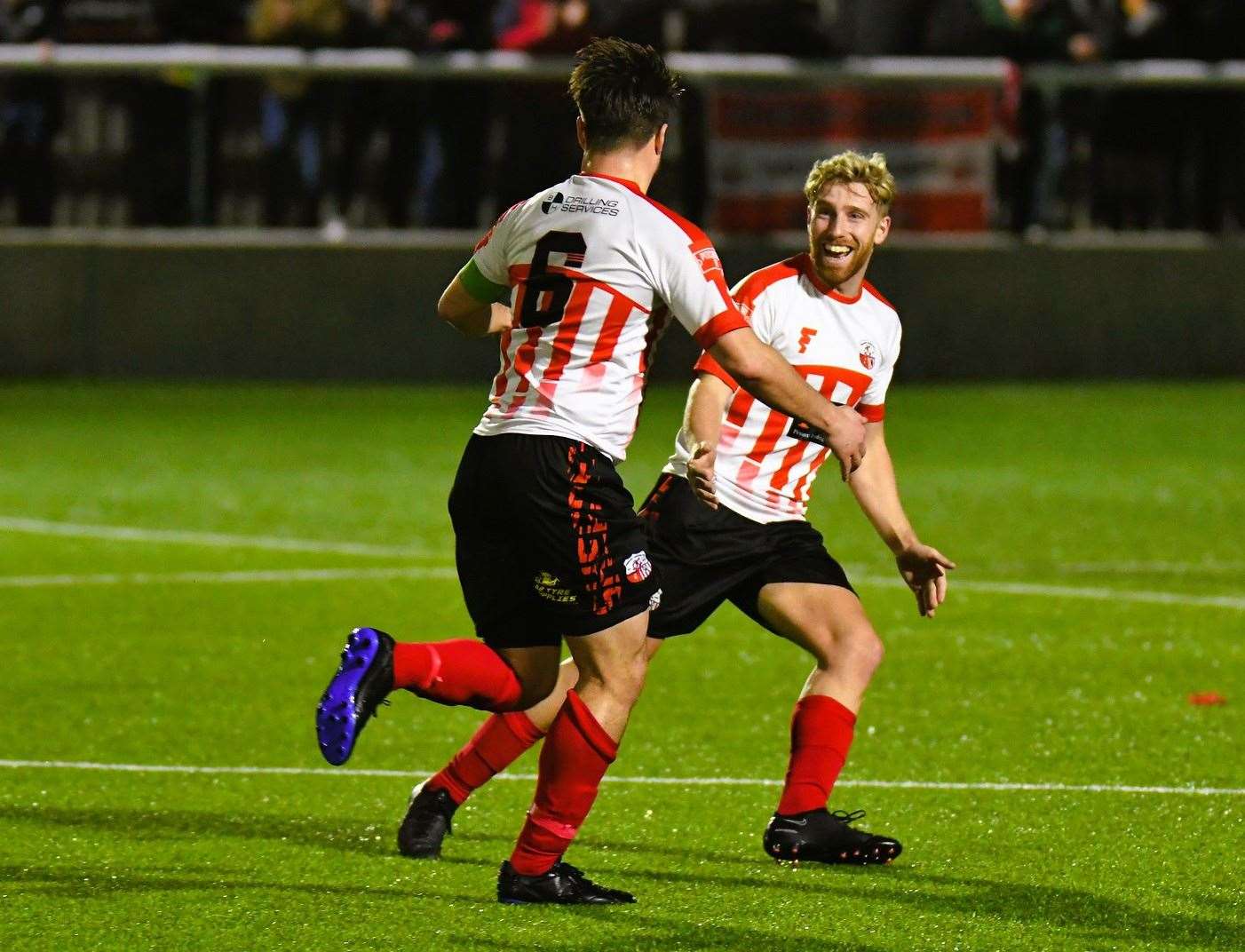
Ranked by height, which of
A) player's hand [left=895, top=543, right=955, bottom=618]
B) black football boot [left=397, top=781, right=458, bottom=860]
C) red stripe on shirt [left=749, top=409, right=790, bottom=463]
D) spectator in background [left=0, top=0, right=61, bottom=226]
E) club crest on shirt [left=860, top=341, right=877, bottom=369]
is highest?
club crest on shirt [left=860, top=341, right=877, bottom=369]

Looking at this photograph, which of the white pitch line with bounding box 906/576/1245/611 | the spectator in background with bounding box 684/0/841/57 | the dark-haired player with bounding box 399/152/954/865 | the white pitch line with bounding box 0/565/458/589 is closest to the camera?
the dark-haired player with bounding box 399/152/954/865

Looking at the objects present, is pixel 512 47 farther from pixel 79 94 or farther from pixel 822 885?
pixel 822 885

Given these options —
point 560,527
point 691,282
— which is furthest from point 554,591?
point 691,282

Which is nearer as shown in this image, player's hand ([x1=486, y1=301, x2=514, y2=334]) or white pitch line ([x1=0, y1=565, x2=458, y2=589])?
player's hand ([x1=486, y1=301, x2=514, y2=334])

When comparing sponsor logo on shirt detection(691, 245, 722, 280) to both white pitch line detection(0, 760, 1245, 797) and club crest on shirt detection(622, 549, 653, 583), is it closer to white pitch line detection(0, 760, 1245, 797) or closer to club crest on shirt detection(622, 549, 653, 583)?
club crest on shirt detection(622, 549, 653, 583)

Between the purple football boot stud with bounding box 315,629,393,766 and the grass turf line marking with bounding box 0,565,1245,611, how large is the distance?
5272mm

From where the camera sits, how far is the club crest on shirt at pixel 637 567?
5.38 m

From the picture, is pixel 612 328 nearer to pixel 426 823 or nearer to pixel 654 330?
pixel 654 330

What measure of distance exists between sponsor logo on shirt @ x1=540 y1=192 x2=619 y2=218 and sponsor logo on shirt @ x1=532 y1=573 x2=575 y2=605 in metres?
0.78

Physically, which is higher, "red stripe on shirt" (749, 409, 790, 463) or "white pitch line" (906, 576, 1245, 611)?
"red stripe on shirt" (749, 409, 790, 463)

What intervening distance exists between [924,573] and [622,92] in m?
1.54

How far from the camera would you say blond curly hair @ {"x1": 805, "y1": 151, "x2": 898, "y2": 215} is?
6.15 m

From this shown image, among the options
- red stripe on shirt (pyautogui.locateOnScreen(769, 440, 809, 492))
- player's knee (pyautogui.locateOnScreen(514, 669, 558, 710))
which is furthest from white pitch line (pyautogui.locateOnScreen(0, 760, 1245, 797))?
player's knee (pyautogui.locateOnScreen(514, 669, 558, 710))

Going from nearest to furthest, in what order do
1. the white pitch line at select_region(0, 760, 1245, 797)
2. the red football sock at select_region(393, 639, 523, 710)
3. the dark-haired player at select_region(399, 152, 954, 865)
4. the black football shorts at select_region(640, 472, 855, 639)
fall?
the red football sock at select_region(393, 639, 523, 710)
the dark-haired player at select_region(399, 152, 954, 865)
the black football shorts at select_region(640, 472, 855, 639)
the white pitch line at select_region(0, 760, 1245, 797)
